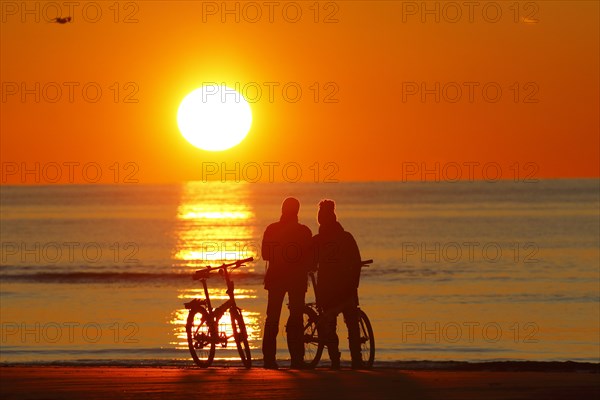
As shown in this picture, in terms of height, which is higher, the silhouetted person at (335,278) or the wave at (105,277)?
the silhouetted person at (335,278)

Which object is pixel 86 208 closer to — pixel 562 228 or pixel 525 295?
pixel 562 228

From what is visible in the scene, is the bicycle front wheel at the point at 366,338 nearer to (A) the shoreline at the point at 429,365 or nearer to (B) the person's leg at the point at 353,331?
(B) the person's leg at the point at 353,331

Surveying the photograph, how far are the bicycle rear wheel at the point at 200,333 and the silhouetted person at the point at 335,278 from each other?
1475 mm

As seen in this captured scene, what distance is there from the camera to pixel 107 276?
153ft

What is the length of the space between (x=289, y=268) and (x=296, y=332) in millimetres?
775

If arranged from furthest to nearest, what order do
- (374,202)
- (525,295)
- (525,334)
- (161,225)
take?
(374,202), (161,225), (525,295), (525,334)

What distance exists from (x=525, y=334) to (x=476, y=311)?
506cm

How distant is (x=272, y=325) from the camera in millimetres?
14141

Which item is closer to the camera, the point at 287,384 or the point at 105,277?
the point at 287,384

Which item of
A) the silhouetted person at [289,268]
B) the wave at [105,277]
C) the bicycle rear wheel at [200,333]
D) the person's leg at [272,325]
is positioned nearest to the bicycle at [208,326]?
the bicycle rear wheel at [200,333]

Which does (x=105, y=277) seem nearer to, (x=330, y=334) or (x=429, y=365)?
(x=429, y=365)

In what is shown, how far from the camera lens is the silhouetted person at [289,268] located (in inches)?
542

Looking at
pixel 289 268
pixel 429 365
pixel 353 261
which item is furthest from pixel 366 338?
pixel 429 365

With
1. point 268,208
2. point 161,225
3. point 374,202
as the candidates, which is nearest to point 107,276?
point 161,225
